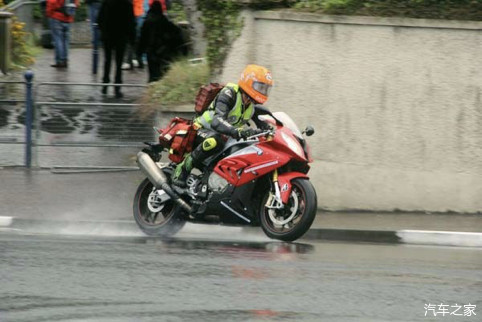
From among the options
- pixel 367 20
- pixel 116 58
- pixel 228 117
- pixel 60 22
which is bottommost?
pixel 116 58

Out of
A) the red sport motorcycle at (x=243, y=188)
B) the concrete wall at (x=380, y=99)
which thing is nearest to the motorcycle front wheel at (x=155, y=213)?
the red sport motorcycle at (x=243, y=188)

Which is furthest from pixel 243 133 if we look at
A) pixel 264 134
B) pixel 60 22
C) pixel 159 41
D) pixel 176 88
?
pixel 60 22

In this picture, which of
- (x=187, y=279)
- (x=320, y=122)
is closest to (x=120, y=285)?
(x=187, y=279)

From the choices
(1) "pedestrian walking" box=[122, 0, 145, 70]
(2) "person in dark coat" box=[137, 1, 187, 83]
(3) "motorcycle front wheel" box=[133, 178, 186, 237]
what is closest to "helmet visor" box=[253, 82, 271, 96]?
(3) "motorcycle front wheel" box=[133, 178, 186, 237]

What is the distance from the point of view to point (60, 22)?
1984cm

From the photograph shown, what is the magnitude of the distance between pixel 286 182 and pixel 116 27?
8.36m

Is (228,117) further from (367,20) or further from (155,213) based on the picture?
(367,20)

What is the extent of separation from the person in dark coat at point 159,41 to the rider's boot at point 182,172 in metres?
5.76

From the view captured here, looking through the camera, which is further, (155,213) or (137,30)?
(137,30)

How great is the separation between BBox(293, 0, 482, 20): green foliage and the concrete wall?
6.7 inches

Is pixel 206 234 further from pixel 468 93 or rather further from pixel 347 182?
pixel 468 93

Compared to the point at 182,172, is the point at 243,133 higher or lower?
higher

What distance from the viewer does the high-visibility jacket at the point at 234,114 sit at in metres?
10.2

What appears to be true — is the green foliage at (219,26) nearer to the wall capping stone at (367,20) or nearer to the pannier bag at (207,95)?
the wall capping stone at (367,20)
